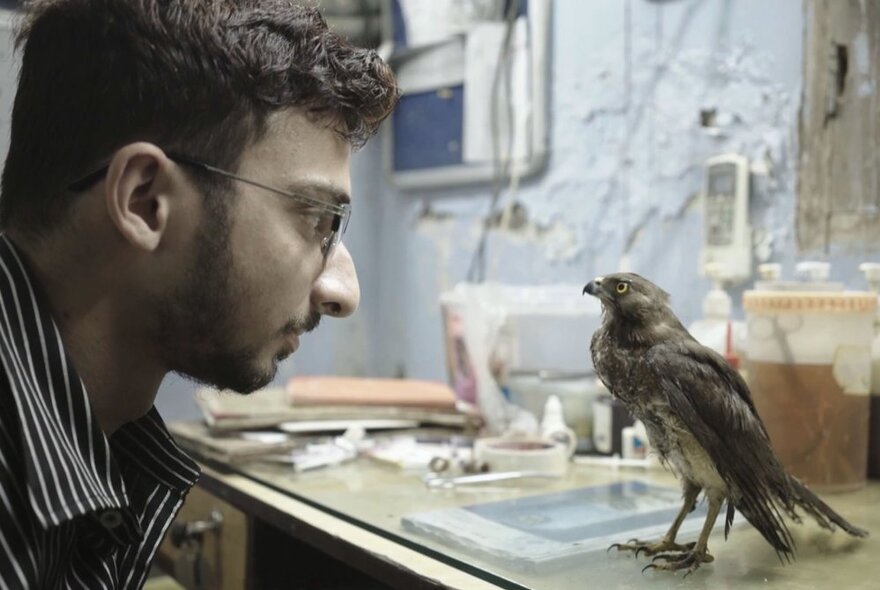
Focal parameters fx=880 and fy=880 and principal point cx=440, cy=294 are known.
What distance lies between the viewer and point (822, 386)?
3.80ft

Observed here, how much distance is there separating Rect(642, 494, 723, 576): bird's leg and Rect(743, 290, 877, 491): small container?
0.32 m

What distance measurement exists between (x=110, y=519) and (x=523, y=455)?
25.3 inches

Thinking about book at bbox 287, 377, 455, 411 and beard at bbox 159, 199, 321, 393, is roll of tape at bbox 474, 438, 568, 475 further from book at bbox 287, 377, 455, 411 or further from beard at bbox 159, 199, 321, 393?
beard at bbox 159, 199, 321, 393

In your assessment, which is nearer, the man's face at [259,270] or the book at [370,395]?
the man's face at [259,270]

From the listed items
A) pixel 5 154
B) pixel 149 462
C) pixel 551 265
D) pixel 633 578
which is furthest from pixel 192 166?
pixel 551 265

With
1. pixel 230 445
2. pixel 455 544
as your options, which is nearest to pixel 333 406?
pixel 230 445

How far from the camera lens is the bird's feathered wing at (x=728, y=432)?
2.78ft

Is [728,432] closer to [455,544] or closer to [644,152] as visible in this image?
[455,544]

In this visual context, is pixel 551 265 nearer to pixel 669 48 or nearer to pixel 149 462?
pixel 669 48

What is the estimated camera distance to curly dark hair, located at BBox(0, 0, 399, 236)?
2.57 feet

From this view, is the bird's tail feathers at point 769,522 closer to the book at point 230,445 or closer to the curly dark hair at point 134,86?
the curly dark hair at point 134,86

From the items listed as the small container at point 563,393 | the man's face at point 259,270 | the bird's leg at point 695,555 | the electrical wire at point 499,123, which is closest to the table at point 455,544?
the bird's leg at point 695,555

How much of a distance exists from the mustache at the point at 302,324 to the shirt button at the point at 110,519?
24 centimetres

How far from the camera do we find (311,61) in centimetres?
87
